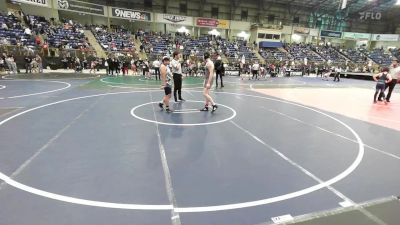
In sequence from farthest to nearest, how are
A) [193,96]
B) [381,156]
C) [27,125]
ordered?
[193,96] < [27,125] < [381,156]

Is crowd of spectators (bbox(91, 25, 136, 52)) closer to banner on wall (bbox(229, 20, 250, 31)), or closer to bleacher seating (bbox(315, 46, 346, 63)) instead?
banner on wall (bbox(229, 20, 250, 31))

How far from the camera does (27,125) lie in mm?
6414

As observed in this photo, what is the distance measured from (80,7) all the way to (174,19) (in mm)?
13213

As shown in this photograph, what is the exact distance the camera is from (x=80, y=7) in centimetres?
3081

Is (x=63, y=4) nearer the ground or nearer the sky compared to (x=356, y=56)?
nearer the sky

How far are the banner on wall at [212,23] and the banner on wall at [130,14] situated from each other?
823 cm

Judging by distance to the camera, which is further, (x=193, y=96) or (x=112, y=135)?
(x=193, y=96)

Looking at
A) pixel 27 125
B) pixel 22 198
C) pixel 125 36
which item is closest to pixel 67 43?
pixel 125 36

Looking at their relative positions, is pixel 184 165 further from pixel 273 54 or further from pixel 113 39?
pixel 273 54

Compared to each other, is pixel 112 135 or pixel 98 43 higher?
pixel 98 43

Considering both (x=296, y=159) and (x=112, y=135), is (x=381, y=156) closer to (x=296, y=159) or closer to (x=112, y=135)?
(x=296, y=159)

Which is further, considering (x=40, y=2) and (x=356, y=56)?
(x=356, y=56)

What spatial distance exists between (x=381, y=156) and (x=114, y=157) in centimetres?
510

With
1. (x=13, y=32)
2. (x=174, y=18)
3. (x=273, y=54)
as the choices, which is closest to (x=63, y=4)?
(x=13, y=32)
